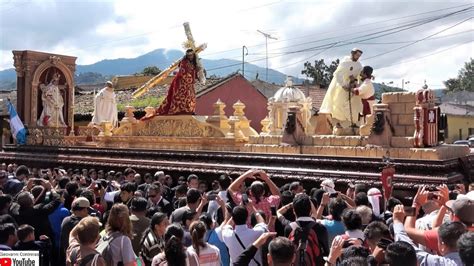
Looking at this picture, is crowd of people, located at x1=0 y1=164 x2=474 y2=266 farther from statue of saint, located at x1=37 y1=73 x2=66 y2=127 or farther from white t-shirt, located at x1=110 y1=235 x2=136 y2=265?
statue of saint, located at x1=37 y1=73 x2=66 y2=127

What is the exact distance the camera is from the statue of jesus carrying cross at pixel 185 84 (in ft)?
50.1

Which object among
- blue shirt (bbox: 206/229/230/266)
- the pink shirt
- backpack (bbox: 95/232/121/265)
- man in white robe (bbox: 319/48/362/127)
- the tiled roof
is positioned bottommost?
blue shirt (bbox: 206/229/230/266)

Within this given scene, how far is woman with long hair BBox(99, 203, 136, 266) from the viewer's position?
4004mm

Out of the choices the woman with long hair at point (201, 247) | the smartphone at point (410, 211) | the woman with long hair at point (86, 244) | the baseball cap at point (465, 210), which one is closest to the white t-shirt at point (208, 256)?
the woman with long hair at point (201, 247)

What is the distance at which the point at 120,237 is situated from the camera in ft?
13.4

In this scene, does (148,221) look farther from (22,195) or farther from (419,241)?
(419,241)

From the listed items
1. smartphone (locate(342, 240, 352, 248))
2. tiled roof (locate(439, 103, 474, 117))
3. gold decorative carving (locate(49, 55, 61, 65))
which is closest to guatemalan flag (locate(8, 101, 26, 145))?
gold decorative carving (locate(49, 55, 61, 65))

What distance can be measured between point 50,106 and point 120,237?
18.6 meters

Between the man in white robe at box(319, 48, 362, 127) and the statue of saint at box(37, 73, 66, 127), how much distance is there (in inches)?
519

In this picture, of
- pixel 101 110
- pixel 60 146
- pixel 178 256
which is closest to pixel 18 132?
pixel 60 146

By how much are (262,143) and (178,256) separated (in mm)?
8823

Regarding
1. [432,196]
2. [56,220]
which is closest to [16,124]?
[56,220]

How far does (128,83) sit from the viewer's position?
119 ft

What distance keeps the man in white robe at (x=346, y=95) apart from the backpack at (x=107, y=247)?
873cm
